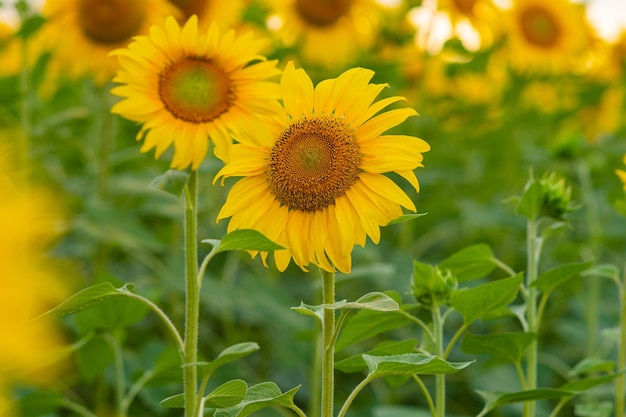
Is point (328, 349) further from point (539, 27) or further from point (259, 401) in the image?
point (539, 27)

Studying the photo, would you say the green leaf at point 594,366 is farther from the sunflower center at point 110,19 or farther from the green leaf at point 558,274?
the sunflower center at point 110,19

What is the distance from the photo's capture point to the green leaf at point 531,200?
46.1 inches

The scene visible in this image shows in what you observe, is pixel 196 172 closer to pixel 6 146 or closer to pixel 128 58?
pixel 128 58

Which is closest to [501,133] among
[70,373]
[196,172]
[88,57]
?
[88,57]

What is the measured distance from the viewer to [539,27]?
9.99 feet

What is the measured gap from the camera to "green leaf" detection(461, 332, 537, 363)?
1114mm

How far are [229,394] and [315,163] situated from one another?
258 millimetres

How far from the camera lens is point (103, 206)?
190cm

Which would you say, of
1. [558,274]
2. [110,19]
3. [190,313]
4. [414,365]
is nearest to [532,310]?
[558,274]

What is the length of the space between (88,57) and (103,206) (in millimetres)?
536

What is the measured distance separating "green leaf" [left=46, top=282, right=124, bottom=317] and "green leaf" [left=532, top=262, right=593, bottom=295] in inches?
21.2

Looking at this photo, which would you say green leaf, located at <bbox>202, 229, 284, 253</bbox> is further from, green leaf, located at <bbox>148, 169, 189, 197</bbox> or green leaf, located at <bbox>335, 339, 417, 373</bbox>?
green leaf, located at <bbox>335, 339, 417, 373</bbox>

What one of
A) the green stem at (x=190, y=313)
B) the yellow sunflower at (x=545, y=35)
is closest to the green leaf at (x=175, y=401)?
the green stem at (x=190, y=313)

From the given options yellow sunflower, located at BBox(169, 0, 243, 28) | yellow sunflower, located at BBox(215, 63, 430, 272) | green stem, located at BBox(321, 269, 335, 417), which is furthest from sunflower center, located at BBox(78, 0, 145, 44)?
green stem, located at BBox(321, 269, 335, 417)
